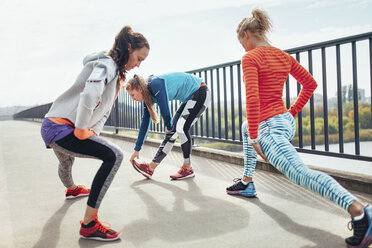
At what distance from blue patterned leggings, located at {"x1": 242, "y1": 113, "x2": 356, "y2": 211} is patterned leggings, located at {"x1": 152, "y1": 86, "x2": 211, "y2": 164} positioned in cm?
159

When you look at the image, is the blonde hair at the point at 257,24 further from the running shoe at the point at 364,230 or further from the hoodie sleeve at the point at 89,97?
the running shoe at the point at 364,230

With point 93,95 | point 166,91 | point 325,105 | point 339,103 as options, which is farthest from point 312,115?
point 93,95

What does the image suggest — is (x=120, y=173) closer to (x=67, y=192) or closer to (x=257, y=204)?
(x=67, y=192)

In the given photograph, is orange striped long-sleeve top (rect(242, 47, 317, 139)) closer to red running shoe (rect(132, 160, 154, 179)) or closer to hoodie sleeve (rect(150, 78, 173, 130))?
hoodie sleeve (rect(150, 78, 173, 130))

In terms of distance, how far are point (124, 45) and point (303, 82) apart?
145cm

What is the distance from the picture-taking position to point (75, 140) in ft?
7.23

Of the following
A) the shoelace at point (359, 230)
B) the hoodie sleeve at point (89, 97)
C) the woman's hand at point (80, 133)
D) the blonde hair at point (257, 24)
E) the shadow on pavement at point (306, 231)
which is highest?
the blonde hair at point (257, 24)

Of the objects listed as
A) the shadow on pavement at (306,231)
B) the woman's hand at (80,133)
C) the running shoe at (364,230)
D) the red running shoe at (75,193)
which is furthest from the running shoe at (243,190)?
the woman's hand at (80,133)

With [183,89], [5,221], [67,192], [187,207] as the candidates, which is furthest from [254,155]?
[5,221]

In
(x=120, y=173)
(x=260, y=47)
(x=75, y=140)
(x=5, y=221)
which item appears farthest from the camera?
(x=120, y=173)

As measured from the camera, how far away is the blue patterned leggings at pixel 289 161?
183cm

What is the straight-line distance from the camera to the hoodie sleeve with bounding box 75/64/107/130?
2.02 meters

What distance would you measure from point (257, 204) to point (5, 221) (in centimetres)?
206

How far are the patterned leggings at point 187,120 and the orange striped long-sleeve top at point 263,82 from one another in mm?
1500
